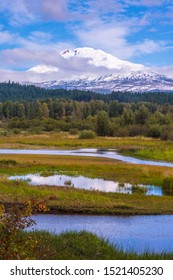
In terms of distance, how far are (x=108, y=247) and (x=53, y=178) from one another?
27542 mm

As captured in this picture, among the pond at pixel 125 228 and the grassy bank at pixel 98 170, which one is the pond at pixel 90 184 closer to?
the grassy bank at pixel 98 170

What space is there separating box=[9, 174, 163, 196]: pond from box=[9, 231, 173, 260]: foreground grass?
61.0ft

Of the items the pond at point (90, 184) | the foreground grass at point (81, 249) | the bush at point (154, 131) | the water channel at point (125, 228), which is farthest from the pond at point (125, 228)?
the bush at point (154, 131)

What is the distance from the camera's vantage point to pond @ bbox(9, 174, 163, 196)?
129ft

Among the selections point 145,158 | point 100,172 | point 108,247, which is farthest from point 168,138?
point 108,247

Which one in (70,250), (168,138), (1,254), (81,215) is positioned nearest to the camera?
(1,254)

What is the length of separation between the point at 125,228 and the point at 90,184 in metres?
17.1

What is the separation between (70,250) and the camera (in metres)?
18.3

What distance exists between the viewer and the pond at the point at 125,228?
21797mm

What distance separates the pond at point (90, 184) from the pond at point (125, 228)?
10.1 m

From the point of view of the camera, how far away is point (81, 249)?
60.6ft

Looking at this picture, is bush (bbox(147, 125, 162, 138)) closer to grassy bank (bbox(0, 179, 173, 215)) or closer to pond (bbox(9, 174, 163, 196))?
pond (bbox(9, 174, 163, 196))

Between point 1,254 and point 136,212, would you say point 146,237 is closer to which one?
point 136,212

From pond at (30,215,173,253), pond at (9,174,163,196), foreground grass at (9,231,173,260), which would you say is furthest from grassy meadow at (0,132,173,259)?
pond at (9,174,163,196)
